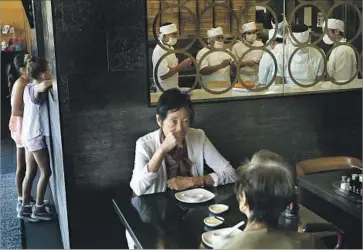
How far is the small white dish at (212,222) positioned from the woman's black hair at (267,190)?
29 cm

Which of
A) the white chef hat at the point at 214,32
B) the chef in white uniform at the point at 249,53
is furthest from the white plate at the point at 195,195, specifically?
the white chef hat at the point at 214,32

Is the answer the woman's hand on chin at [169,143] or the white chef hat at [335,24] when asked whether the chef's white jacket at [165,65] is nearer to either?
the woman's hand on chin at [169,143]

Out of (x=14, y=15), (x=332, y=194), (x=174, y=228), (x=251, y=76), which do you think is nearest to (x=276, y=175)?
(x=174, y=228)

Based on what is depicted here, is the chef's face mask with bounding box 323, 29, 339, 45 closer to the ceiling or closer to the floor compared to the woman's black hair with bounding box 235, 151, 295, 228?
closer to the ceiling

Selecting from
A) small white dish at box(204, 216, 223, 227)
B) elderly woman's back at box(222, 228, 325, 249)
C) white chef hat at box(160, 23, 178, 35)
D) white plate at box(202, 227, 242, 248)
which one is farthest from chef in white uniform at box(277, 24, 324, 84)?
elderly woman's back at box(222, 228, 325, 249)

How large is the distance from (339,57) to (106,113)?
4.72 ft

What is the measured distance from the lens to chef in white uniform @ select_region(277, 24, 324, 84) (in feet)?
8.42

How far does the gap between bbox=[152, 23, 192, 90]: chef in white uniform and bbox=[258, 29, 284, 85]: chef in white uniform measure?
0.45 m

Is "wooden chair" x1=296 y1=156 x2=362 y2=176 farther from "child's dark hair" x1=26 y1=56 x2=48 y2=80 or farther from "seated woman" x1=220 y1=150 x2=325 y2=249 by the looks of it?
"child's dark hair" x1=26 y1=56 x2=48 y2=80

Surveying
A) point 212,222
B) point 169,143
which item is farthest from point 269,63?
point 212,222

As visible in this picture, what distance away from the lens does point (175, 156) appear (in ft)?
6.85

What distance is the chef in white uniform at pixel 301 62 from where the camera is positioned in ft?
8.42

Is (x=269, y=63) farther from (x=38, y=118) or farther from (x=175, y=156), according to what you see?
(x=38, y=118)

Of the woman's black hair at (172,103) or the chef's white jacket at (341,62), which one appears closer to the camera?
the woman's black hair at (172,103)
